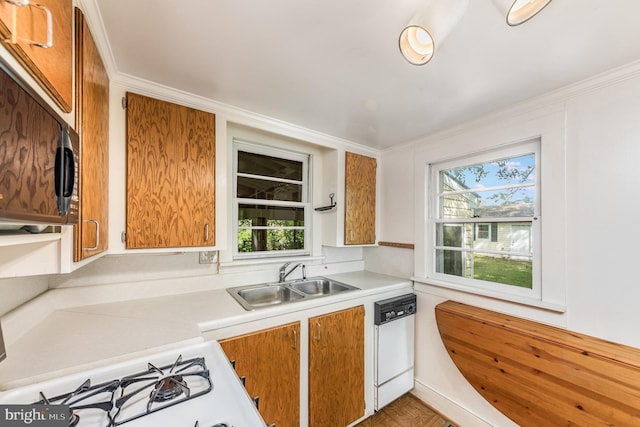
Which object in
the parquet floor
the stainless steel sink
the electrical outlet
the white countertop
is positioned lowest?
the parquet floor

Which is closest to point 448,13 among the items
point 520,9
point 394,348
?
point 520,9

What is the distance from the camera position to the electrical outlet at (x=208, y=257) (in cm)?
196

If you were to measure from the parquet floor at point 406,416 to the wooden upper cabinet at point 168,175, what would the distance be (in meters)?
1.94

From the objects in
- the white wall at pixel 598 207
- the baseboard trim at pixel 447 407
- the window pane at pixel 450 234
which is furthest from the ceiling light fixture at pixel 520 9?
the baseboard trim at pixel 447 407

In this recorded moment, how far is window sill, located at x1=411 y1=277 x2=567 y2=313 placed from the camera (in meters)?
1.60

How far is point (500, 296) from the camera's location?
6.00 ft

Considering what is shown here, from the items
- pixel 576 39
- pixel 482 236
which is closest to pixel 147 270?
pixel 482 236

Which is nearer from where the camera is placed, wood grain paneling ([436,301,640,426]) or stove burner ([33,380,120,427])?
stove burner ([33,380,120,427])

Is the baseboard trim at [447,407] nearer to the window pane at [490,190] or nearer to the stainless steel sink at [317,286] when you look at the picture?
the stainless steel sink at [317,286]

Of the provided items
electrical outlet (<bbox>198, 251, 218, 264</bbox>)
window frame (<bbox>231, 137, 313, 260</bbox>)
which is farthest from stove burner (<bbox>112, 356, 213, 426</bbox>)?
window frame (<bbox>231, 137, 313, 260</bbox>)

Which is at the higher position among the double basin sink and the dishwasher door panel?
the double basin sink

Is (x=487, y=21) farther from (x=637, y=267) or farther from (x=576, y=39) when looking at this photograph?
(x=637, y=267)

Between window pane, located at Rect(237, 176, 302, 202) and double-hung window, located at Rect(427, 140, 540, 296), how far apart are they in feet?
4.37

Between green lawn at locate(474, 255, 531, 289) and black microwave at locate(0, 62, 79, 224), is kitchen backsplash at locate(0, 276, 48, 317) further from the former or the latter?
green lawn at locate(474, 255, 531, 289)
